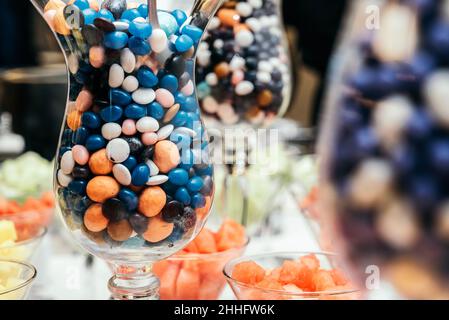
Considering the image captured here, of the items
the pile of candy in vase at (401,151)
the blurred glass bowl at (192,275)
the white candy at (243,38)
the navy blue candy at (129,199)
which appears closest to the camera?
the pile of candy in vase at (401,151)

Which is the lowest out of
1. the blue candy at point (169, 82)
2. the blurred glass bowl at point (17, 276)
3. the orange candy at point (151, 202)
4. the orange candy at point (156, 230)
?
the blurred glass bowl at point (17, 276)

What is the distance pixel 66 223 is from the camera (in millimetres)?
558

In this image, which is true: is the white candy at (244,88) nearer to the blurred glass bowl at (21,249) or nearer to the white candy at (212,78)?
the white candy at (212,78)

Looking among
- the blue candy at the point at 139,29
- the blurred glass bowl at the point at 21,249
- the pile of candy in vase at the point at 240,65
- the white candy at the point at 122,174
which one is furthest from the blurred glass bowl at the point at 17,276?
the pile of candy in vase at the point at 240,65

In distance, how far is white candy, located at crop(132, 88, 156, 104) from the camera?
1.78 feet

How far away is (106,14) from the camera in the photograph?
54 cm

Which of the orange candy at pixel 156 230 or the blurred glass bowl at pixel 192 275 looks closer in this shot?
the orange candy at pixel 156 230

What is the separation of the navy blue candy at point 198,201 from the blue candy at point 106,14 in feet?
0.56

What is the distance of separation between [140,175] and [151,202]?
1.0 inches

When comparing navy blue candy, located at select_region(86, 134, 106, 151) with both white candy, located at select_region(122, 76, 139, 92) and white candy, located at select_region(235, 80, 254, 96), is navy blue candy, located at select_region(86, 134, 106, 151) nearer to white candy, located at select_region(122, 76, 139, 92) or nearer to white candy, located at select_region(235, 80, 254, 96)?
white candy, located at select_region(122, 76, 139, 92)

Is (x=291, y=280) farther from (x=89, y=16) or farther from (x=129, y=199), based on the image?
(x=89, y=16)

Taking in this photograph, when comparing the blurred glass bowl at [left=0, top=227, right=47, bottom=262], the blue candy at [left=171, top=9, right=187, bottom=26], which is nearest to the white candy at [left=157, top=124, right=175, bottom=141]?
the blue candy at [left=171, top=9, right=187, bottom=26]

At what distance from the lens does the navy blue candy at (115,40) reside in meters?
0.54

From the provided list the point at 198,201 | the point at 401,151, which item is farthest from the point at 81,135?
the point at 401,151
